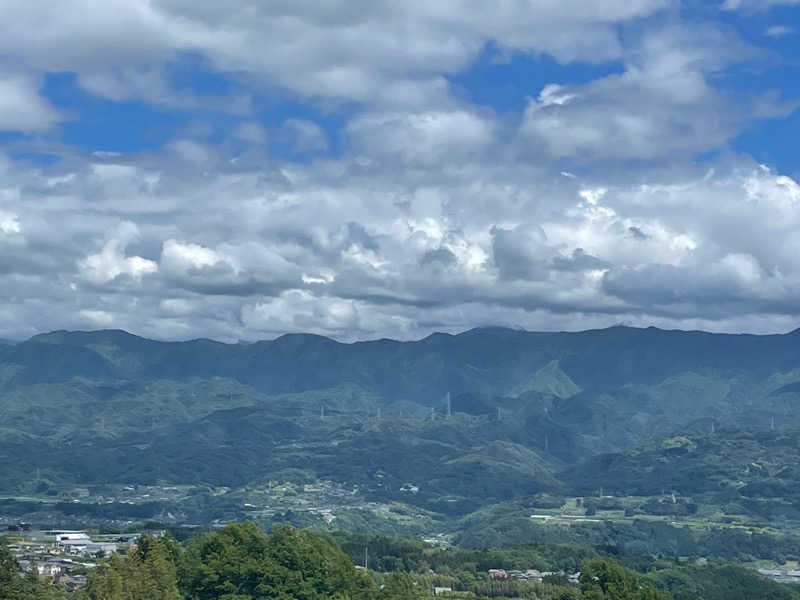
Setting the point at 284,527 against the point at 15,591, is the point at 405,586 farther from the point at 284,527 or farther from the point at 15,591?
the point at 15,591

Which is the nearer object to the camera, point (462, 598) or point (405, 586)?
point (405, 586)

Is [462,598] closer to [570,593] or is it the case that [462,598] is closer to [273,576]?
[570,593]

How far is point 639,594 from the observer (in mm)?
162250

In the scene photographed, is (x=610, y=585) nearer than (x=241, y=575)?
No

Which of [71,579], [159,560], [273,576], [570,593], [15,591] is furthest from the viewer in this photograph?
[71,579]

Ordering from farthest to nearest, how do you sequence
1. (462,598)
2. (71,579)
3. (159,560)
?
(462,598) → (71,579) → (159,560)

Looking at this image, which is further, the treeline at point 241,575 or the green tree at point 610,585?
the green tree at point 610,585

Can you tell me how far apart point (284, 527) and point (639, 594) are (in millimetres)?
52389

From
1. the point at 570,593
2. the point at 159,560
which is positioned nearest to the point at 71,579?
the point at 159,560

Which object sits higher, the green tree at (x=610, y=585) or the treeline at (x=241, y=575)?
the treeline at (x=241, y=575)

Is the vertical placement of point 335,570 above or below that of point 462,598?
above

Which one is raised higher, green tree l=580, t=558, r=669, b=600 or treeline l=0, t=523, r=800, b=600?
treeline l=0, t=523, r=800, b=600

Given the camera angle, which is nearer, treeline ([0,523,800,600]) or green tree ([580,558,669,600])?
treeline ([0,523,800,600])

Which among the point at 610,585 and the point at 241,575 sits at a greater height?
the point at 241,575
